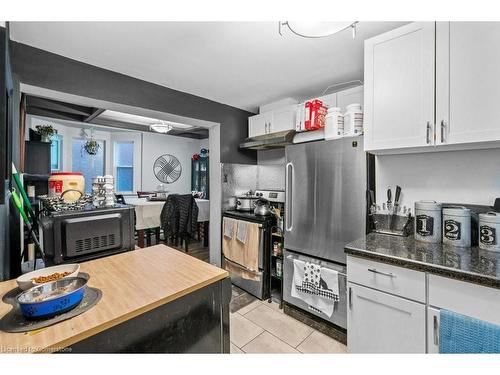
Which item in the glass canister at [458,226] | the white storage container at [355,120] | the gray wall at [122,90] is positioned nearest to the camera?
the glass canister at [458,226]

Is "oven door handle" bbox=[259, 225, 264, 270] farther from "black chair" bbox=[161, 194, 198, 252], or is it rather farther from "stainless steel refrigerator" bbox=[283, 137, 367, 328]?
"black chair" bbox=[161, 194, 198, 252]

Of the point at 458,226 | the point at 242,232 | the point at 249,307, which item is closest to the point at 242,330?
the point at 249,307

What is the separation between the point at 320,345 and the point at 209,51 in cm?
242

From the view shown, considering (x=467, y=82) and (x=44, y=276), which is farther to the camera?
(x=467, y=82)

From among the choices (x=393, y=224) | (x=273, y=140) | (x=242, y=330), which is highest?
(x=273, y=140)

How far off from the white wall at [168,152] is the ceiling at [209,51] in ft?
11.6

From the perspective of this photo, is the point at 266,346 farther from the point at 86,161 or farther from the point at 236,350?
the point at 86,161

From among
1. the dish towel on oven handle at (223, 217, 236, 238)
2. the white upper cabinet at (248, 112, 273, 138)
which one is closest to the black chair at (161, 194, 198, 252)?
the dish towel on oven handle at (223, 217, 236, 238)

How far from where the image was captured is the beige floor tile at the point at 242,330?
1.87 metres

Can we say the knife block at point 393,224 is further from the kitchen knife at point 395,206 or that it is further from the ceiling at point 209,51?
the ceiling at point 209,51

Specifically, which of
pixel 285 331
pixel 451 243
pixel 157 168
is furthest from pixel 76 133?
pixel 451 243

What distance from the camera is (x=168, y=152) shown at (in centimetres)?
586

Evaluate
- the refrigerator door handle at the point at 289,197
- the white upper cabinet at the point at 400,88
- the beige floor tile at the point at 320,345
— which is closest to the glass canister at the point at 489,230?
the white upper cabinet at the point at 400,88
